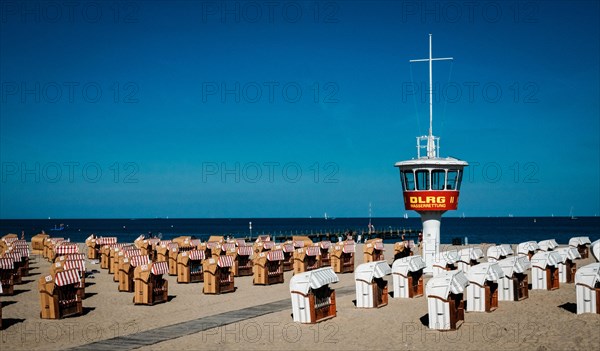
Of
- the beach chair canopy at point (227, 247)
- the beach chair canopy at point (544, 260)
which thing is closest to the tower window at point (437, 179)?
the beach chair canopy at point (544, 260)

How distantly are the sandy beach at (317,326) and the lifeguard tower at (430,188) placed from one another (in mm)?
8448

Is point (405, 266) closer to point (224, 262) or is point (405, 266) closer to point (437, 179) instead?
point (224, 262)

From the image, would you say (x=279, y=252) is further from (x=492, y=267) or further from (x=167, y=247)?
(x=492, y=267)

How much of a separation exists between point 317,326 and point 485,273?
17.6ft

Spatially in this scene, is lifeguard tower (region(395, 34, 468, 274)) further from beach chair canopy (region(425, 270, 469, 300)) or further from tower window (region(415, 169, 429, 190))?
beach chair canopy (region(425, 270, 469, 300))

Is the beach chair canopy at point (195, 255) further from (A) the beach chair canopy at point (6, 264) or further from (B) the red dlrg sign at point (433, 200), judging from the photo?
(B) the red dlrg sign at point (433, 200)

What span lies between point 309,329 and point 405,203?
16.0 metres

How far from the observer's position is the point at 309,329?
15.5 metres

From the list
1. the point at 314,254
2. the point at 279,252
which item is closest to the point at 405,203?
the point at 314,254

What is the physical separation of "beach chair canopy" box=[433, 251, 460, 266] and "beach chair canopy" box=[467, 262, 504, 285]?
Answer: 16.2 feet

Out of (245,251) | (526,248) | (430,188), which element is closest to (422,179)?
(430,188)

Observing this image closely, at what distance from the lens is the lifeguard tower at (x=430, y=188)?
1157 inches

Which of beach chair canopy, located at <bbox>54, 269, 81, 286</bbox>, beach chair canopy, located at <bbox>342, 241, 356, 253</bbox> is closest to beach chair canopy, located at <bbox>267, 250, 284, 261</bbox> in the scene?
beach chair canopy, located at <bbox>342, 241, 356, 253</bbox>

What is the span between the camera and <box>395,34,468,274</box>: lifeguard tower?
96.4ft
